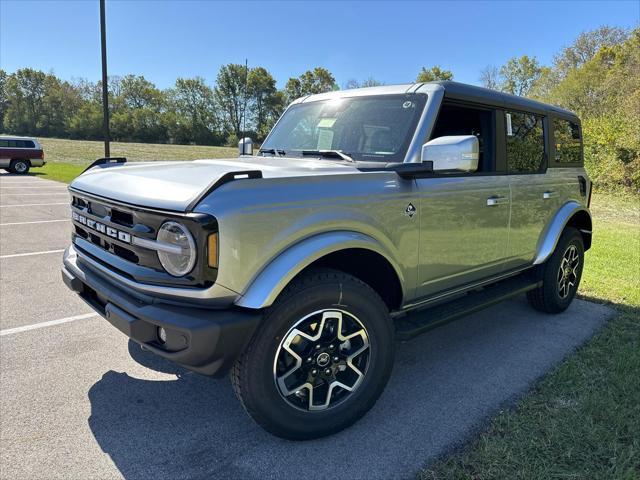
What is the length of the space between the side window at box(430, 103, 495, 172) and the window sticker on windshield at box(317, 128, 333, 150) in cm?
86

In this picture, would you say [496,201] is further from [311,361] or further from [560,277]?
[311,361]

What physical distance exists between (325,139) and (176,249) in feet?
5.70

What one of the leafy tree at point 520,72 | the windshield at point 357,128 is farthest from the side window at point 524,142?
the leafy tree at point 520,72

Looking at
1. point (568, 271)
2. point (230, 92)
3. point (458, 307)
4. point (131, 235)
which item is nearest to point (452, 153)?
point (458, 307)

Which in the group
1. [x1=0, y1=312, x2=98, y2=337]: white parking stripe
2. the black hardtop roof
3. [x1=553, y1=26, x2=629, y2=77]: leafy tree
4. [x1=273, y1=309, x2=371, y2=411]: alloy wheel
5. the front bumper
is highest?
[x1=553, y1=26, x2=629, y2=77]: leafy tree

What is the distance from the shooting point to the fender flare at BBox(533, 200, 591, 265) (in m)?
4.18

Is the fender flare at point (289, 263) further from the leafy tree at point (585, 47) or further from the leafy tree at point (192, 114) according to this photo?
the leafy tree at point (192, 114)

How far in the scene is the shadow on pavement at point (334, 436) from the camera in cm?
234

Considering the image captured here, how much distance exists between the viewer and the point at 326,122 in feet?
11.7

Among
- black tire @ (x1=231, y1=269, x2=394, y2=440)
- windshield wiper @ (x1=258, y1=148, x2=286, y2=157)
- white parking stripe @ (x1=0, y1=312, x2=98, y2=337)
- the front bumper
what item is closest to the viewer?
the front bumper

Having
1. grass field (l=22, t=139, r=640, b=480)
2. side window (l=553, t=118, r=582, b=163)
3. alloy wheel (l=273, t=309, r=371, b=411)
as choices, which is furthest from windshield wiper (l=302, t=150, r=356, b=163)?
side window (l=553, t=118, r=582, b=163)

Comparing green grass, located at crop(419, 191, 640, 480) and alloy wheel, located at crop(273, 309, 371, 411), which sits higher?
alloy wheel, located at crop(273, 309, 371, 411)

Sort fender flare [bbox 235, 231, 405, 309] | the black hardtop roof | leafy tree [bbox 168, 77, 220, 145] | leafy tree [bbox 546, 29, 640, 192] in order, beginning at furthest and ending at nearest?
leafy tree [bbox 168, 77, 220, 145] → leafy tree [bbox 546, 29, 640, 192] → the black hardtop roof → fender flare [bbox 235, 231, 405, 309]

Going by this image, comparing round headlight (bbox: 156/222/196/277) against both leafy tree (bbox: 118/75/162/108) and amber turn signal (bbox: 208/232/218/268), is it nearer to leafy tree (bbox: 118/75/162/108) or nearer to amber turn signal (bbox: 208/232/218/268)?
amber turn signal (bbox: 208/232/218/268)
